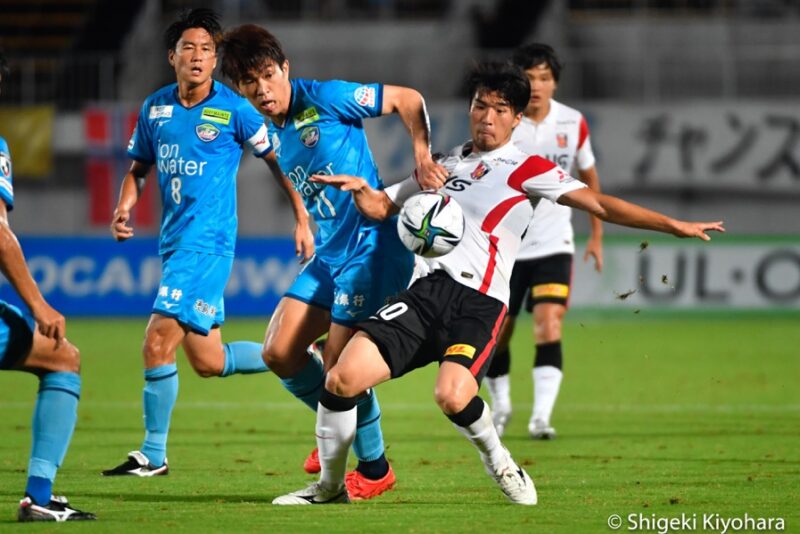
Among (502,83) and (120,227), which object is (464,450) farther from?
(502,83)

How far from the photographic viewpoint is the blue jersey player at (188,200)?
24.0ft

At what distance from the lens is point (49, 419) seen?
5484mm

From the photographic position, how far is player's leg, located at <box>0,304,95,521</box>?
5.42 meters

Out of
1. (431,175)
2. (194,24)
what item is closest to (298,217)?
(194,24)

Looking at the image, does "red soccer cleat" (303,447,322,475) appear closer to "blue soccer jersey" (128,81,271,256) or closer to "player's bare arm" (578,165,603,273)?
"blue soccer jersey" (128,81,271,256)

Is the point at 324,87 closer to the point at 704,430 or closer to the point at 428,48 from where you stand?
the point at 704,430

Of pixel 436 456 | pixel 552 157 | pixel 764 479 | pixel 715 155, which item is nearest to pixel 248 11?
pixel 715 155

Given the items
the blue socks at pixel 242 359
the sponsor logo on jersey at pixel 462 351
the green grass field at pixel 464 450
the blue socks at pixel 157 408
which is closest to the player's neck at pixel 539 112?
the green grass field at pixel 464 450

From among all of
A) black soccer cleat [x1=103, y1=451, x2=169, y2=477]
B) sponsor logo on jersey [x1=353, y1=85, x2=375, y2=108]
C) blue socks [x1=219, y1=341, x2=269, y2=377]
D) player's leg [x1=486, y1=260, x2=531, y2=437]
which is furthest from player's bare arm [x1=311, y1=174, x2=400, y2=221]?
player's leg [x1=486, y1=260, x2=531, y2=437]

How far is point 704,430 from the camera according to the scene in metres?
9.39

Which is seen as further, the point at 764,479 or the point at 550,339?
the point at 550,339

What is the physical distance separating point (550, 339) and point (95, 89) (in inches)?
567

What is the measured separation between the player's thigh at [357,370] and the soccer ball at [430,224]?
0.54 m

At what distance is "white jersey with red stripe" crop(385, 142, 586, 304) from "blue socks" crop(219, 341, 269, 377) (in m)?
1.81
